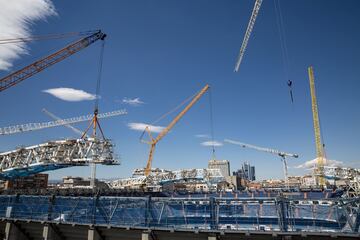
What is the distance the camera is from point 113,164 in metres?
51.2

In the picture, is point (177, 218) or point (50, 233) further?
point (50, 233)

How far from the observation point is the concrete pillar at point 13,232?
2578 cm

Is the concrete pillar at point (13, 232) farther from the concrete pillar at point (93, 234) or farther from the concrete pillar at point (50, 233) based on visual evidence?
the concrete pillar at point (93, 234)

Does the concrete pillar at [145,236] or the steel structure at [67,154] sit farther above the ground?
the steel structure at [67,154]

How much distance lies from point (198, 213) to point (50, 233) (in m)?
14.5

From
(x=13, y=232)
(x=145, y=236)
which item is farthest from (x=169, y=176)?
(x=145, y=236)

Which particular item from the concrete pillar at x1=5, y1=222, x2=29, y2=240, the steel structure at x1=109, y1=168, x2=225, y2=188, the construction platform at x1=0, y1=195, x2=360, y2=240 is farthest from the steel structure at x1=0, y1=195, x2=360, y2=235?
the steel structure at x1=109, y1=168, x2=225, y2=188

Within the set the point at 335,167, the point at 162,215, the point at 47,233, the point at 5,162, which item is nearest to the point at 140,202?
the point at 162,215

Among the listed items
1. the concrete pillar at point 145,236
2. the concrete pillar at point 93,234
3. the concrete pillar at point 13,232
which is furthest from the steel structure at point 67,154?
the concrete pillar at point 145,236

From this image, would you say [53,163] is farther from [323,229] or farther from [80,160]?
[323,229]

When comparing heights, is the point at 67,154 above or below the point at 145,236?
above

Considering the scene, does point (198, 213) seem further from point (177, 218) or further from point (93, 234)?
point (93, 234)

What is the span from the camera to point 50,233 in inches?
945

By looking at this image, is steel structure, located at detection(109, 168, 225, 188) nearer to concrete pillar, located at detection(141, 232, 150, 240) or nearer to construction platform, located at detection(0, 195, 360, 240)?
construction platform, located at detection(0, 195, 360, 240)
